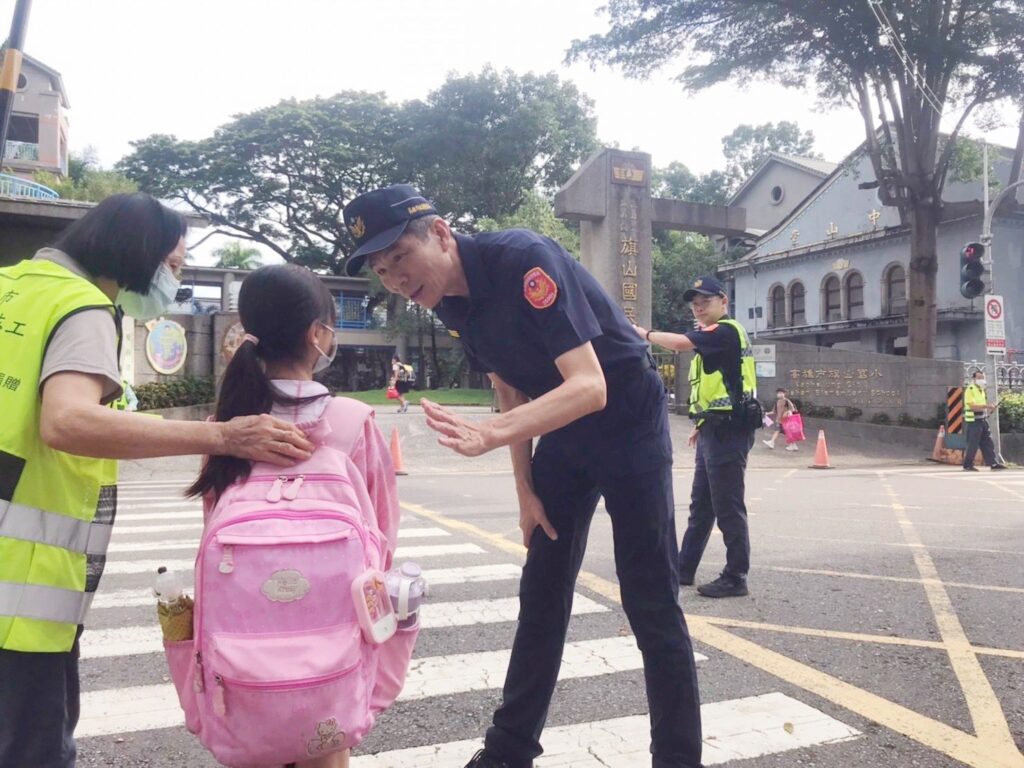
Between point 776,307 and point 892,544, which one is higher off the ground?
point 776,307

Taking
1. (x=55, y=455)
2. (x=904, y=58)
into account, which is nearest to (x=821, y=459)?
(x=904, y=58)

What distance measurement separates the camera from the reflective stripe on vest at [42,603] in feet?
5.21

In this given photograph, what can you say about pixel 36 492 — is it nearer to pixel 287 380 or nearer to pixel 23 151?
pixel 287 380

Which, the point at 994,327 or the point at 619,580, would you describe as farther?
the point at 994,327

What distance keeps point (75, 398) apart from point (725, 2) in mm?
22546

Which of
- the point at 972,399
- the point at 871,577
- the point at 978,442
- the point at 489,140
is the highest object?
the point at 489,140

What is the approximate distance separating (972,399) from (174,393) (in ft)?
50.6

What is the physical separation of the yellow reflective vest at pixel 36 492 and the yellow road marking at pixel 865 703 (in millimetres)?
2697

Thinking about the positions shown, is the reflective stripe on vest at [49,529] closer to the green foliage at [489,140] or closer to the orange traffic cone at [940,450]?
the orange traffic cone at [940,450]

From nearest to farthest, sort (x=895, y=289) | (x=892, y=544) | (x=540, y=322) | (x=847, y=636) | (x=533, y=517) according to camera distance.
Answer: (x=540, y=322) → (x=533, y=517) → (x=847, y=636) → (x=892, y=544) → (x=895, y=289)

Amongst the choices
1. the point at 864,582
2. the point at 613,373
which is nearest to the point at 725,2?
the point at 864,582

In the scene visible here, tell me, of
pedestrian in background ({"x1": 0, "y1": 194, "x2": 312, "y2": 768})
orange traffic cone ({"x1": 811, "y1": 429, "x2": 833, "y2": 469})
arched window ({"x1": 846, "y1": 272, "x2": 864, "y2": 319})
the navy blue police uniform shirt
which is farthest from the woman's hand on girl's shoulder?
arched window ({"x1": 846, "y1": 272, "x2": 864, "y2": 319})

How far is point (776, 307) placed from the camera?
119ft

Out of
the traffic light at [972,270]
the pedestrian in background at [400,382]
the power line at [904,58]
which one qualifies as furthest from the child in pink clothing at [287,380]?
the power line at [904,58]
